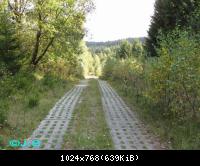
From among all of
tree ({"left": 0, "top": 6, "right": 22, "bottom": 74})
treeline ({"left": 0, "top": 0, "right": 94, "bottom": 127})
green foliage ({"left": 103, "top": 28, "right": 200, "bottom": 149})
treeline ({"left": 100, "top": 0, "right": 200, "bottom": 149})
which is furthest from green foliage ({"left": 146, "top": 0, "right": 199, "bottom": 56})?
green foliage ({"left": 103, "top": 28, "right": 200, "bottom": 149})

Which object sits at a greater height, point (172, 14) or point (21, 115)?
point (172, 14)

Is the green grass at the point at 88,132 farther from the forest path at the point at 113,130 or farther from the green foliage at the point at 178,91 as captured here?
the green foliage at the point at 178,91

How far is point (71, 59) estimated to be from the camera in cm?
3488

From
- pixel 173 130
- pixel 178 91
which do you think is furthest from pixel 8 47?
pixel 173 130

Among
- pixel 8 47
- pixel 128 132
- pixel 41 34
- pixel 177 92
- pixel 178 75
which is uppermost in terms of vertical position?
pixel 41 34

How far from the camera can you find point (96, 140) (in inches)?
427

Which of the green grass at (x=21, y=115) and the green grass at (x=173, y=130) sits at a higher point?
the green grass at (x=21, y=115)

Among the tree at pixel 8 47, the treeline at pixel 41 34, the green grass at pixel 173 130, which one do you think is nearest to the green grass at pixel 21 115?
the tree at pixel 8 47

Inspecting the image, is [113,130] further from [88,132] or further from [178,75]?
[178,75]

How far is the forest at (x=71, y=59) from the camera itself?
39.7 ft

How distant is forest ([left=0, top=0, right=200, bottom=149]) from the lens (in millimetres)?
12094
